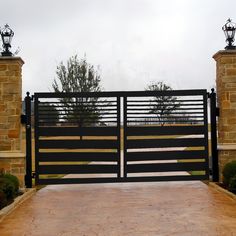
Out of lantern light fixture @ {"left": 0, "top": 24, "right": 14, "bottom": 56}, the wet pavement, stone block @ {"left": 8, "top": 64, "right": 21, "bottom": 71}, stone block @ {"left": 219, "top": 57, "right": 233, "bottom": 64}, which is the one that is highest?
lantern light fixture @ {"left": 0, "top": 24, "right": 14, "bottom": 56}

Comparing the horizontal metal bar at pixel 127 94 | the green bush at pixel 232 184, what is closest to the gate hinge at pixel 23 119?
the horizontal metal bar at pixel 127 94

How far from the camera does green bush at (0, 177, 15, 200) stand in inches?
347

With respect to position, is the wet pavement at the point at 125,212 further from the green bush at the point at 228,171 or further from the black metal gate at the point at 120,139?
the black metal gate at the point at 120,139

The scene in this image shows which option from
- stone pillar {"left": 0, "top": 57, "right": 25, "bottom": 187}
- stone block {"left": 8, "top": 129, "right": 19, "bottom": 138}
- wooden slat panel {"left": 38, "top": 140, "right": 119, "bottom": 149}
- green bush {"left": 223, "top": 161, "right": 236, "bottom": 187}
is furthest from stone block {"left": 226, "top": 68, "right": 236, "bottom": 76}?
stone block {"left": 8, "top": 129, "right": 19, "bottom": 138}

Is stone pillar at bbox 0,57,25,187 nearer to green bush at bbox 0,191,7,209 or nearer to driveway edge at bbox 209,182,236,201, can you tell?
green bush at bbox 0,191,7,209

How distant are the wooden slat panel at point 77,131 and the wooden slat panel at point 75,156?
49cm

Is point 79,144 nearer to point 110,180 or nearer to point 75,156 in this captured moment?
point 75,156

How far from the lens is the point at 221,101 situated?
37.1ft

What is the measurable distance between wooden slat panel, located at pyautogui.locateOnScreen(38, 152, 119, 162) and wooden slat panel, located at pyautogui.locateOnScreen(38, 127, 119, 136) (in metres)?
0.49

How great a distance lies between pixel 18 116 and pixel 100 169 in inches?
94.1

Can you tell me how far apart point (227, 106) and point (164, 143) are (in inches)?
70.9

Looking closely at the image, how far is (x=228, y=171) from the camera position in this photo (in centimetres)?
1034


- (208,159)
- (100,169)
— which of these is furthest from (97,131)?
(208,159)

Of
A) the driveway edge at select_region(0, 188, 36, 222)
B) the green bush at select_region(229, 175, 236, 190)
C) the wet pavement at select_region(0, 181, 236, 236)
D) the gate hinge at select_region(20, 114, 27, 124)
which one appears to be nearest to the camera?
the wet pavement at select_region(0, 181, 236, 236)
